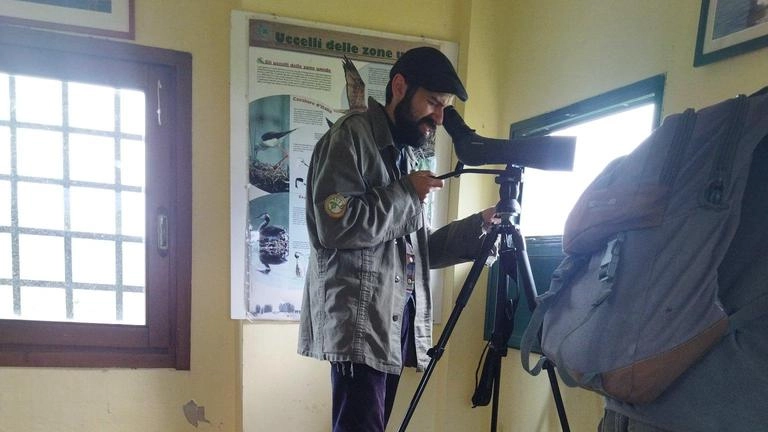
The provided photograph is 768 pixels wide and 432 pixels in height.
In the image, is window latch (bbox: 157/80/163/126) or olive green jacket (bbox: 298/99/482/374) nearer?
olive green jacket (bbox: 298/99/482/374)

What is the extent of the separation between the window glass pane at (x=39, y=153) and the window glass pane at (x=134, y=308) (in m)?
0.51

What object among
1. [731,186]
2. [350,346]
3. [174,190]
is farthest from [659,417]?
[174,190]

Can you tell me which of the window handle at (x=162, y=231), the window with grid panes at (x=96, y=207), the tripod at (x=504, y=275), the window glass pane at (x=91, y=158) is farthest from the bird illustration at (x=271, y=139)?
the tripod at (x=504, y=275)

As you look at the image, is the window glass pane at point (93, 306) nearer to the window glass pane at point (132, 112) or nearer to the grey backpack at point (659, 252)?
the window glass pane at point (132, 112)

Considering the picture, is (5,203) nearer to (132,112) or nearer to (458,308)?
(132,112)

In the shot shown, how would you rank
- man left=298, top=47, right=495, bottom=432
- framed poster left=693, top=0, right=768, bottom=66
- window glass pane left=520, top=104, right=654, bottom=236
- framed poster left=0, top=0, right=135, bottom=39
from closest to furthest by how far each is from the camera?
framed poster left=693, top=0, right=768, bottom=66
man left=298, top=47, right=495, bottom=432
window glass pane left=520, top=104, right=654, bottom=236
framed poster left=0, top=0, right=135, bottom=39

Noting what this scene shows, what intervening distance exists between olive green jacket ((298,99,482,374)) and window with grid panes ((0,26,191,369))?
862 mm

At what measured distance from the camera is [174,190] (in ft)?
5.15

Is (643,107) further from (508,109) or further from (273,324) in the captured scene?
(273,324)

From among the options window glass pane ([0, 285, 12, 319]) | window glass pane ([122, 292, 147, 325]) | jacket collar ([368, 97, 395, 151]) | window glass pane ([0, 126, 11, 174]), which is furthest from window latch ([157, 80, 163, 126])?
jacket collar ([368, 97, 395, 151])

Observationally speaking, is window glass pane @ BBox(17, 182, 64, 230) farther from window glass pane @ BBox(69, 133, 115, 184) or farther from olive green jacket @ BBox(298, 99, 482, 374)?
olive green jacket @ BBox(298, 99, 482, 374)

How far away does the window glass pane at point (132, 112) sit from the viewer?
155cm

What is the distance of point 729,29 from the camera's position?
86cm

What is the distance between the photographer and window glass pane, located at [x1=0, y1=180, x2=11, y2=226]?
1485 millimetres
